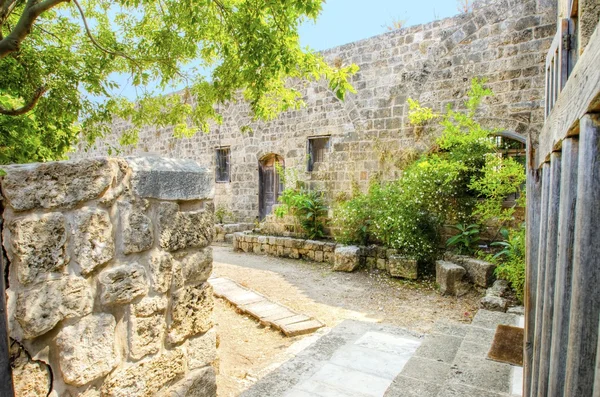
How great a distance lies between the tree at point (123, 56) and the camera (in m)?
2.60

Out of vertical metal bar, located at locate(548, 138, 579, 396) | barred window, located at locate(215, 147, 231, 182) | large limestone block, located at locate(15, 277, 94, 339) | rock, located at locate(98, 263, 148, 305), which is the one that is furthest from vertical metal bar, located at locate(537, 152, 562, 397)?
barred window, located at locate(215, 147, 231, 182)

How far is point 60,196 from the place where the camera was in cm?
132

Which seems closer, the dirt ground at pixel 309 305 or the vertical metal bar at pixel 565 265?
the vertical metal bar at pixel 565 265

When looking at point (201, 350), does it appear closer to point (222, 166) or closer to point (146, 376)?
point (146, 376)

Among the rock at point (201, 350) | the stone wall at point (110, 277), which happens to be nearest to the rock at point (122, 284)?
the stone wall at point (110, 277)

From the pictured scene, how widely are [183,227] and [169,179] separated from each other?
24 cm

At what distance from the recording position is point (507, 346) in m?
2.77

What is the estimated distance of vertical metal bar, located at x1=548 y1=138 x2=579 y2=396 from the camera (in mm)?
1012

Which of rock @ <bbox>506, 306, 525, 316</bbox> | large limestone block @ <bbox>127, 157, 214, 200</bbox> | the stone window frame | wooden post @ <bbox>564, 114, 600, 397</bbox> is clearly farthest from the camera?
the stone window frame

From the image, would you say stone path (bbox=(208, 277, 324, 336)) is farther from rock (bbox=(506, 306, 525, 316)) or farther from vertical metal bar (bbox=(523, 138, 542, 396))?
vertical metal bar (bbox=(523, 138, 542, 396))

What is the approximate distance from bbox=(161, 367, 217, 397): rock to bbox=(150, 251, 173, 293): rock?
0.48 m

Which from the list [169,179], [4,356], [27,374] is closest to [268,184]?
[169,179]

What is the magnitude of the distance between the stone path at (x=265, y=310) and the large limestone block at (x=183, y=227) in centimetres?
245

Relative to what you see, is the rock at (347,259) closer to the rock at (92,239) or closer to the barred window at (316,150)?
the barred window at (316,150)
